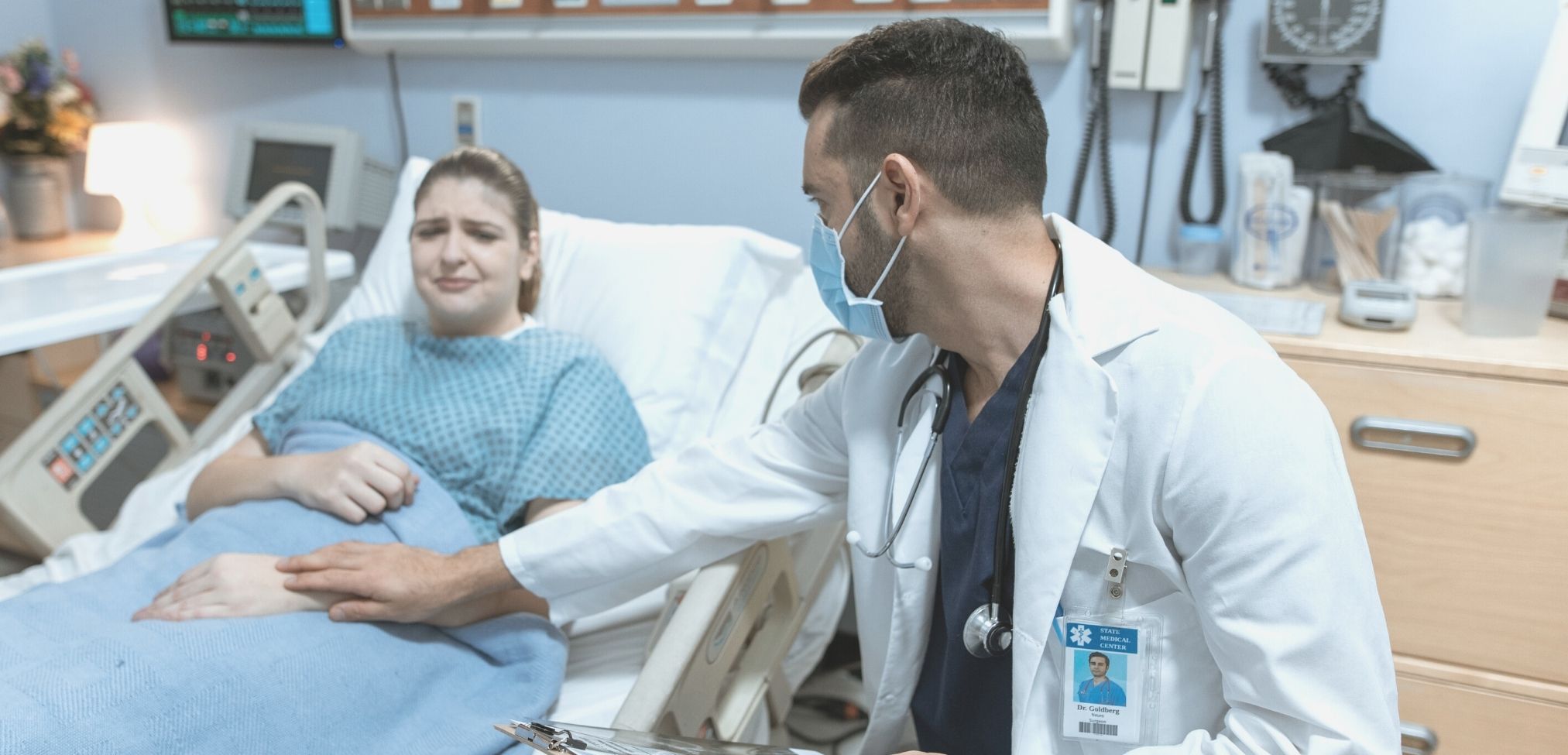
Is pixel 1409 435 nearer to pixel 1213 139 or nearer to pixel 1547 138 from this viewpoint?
pixel 1547 138

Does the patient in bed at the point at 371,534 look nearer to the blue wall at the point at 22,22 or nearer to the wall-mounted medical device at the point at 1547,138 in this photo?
the wall-mounted medical device at the point at 1547,138

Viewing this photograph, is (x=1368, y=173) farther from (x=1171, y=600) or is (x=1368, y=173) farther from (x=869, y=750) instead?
(x=869, y=750)

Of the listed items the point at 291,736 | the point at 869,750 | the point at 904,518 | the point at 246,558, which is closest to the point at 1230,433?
the point at 904,518

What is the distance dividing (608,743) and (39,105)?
2.87 m

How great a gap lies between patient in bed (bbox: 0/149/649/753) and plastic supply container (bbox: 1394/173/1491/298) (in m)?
1.30

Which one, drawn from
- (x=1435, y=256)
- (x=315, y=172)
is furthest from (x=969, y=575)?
(x=315, y=172)

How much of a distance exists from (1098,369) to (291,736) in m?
0.91

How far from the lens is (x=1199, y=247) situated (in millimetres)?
1966

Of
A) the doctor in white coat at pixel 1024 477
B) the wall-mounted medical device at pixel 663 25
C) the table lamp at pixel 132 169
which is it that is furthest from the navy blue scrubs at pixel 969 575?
the table lamp at pixel 132 169

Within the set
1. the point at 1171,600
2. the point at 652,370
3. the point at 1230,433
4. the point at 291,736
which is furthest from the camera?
the point at 652,370

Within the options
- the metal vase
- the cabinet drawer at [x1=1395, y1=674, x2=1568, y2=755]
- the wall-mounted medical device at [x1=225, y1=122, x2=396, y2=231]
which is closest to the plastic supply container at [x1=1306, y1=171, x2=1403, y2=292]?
the cabinet drawer at [x1=1395, y1=674, x2=1568, y2=755]

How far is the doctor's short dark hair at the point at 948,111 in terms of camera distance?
1.07 metres

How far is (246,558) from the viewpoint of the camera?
1.40 metres

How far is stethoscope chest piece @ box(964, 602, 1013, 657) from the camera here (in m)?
1.09
